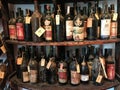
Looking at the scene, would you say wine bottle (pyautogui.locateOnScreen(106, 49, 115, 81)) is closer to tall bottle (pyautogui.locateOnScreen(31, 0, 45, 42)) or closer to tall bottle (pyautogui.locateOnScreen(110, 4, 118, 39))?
tall bottle (pyautogui.locateOnScreen(110, 4, 118, 39))

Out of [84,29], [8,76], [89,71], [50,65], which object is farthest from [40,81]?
[84,29]

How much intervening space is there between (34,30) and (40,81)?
47 cm

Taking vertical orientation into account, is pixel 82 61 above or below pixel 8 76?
above

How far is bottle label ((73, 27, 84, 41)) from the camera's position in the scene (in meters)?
1.39

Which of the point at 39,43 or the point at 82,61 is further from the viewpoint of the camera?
the point at 82,61

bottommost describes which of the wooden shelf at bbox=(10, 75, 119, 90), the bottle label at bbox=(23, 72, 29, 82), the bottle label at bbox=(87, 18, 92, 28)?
the wooden shelf at bbox=(10, 75, 119, 90)

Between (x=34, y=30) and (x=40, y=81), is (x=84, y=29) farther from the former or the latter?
(x=40, y=81)

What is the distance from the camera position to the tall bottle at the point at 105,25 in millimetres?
1421

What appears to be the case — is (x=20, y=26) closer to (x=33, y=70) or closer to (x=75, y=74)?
(x=33, y=70)

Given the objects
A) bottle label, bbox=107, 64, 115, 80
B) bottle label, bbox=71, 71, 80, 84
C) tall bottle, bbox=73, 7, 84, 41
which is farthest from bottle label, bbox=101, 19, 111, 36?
bottle label, bbox=71, 71, 80, 84

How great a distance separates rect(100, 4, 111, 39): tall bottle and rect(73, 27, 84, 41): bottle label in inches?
7.0

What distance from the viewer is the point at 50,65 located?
1.56 metres

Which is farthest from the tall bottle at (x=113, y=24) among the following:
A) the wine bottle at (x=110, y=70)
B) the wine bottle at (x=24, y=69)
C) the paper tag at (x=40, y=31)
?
the wine bottle at (x=24, y=69)

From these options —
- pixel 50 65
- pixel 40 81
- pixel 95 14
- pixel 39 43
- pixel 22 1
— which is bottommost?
pixel 40 81
